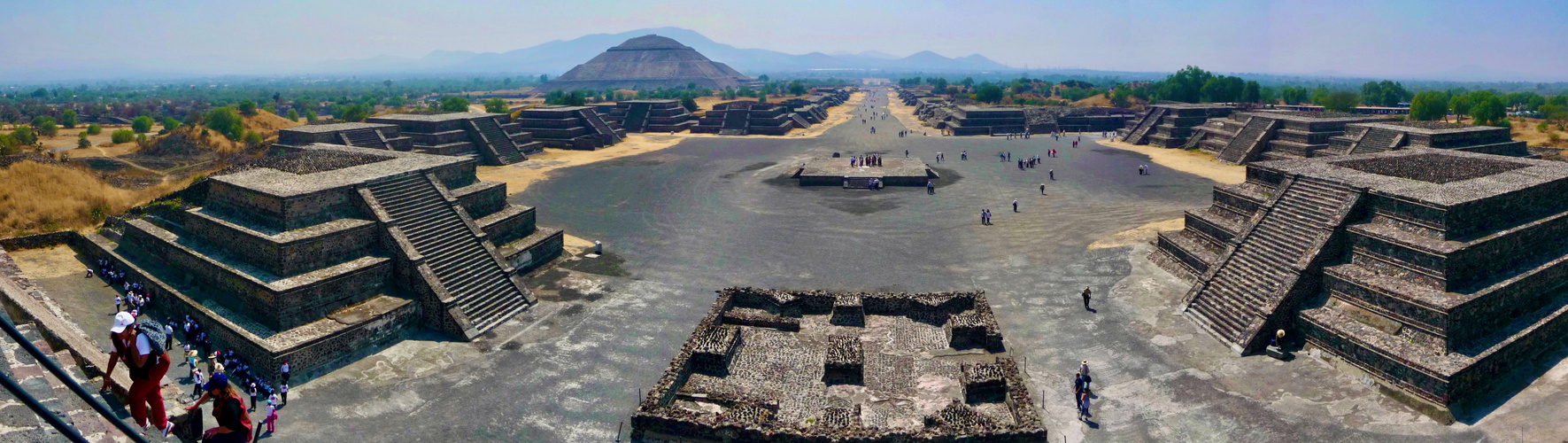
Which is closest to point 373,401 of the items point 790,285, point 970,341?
point 790,285

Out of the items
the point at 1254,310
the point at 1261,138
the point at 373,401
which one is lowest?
the point at 373,401

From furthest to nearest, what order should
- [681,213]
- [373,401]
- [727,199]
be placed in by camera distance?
1. [727,199]
2. [681,213]
3. [373,401]

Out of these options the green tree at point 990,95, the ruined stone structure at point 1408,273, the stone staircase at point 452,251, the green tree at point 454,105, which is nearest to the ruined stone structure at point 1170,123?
the ruined stone structure at point 1408,273

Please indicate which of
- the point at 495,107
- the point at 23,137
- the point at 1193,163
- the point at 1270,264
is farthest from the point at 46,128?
the point at 1193,163

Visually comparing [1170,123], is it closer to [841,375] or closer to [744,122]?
[744,122]

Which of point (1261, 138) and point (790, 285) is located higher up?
point (1261, 138)

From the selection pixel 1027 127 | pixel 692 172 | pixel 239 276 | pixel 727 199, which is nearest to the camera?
pixel 239 276

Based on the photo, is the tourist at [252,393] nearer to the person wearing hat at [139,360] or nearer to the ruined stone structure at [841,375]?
the ruined stone structure at [841,375]

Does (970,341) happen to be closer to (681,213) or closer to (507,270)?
(507,270)
